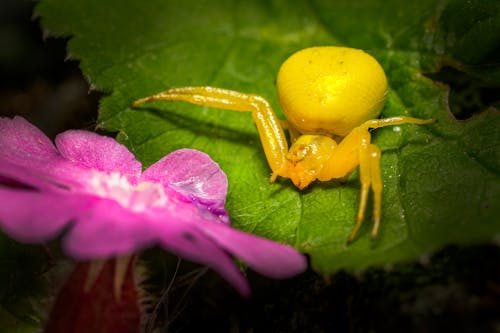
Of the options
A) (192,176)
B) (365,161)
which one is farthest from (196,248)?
(365,161)

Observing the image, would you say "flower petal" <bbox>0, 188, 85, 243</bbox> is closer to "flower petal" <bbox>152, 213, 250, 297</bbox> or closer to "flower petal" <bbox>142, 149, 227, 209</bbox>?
"flower petal" <bbox>152, 213, 250, 297</bbox>

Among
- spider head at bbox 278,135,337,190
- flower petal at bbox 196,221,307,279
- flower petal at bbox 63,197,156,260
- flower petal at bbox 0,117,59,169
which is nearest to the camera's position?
flower petal at bbox 63,197,156,260

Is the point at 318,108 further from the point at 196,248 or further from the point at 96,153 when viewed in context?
the point at 196,248

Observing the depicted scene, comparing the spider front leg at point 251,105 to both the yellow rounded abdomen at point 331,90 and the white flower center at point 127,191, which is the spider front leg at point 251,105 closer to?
the yellow rounded abdomen at point 331,90

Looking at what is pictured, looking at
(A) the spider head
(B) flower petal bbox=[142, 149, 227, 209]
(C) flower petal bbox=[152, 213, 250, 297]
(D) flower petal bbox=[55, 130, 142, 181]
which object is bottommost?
(A) the spider head

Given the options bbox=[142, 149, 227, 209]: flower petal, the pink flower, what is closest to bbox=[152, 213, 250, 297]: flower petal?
the pink flower

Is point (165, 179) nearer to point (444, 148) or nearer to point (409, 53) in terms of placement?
point (444, 148)

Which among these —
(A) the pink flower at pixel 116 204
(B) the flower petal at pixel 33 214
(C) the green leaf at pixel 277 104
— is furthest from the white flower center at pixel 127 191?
(C) the green leaf at pixel 277 104
